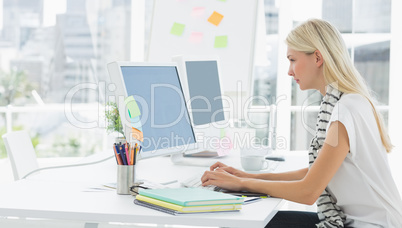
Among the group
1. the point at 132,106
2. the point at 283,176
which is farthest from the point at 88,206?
the point at 283,176

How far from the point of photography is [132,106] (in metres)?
1.52

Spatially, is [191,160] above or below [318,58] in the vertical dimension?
below

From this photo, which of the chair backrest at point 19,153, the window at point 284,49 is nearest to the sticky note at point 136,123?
the chair backrest at point 19,153

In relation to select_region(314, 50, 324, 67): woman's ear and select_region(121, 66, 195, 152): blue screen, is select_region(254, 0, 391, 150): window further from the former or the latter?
select_region(314, 50, 324, 67): woman's ear

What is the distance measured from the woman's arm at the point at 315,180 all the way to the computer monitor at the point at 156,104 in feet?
1.13

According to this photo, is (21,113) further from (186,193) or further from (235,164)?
(186,193)

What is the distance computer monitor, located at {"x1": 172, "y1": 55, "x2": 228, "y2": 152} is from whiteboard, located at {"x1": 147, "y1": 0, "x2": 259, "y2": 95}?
1.05 m

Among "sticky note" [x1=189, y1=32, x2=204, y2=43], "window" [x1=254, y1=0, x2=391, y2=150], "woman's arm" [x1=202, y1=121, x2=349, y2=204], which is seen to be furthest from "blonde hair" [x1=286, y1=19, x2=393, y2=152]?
"window" [x1=254, y1=0, x2=391, y2=150]

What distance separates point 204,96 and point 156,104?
477mm

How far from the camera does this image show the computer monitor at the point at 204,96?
6.57 feet

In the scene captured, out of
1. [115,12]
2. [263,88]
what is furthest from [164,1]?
[263,88]

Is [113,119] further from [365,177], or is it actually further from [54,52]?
[54,52]

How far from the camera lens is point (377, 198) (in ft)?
4.64

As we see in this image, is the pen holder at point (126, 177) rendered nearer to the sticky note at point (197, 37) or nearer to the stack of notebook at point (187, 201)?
the stack of notebook at point (187, 201)
